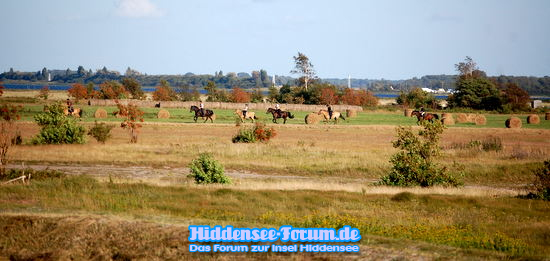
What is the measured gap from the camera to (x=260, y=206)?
21.6 m

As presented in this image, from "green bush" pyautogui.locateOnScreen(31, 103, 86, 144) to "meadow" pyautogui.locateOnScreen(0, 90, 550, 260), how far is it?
6.50ft

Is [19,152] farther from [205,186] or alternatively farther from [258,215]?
[258,215]

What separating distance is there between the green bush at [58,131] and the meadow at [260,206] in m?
1.98

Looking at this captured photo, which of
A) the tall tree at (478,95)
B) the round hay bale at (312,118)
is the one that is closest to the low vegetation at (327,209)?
the round hay bale at (312,118)

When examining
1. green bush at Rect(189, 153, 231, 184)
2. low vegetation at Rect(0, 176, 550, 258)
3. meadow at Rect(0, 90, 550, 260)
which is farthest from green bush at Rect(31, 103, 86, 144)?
low vegetation at Rect(0, 176, 550, 258)

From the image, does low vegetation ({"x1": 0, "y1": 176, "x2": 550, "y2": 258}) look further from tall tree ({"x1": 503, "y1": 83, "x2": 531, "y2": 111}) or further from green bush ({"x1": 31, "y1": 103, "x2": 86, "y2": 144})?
tall tree ({"x1": 503, "y1": 83, "x2": 531, "y2": 111})

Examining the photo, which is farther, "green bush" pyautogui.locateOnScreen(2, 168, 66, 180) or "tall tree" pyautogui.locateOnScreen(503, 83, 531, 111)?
"tall tree" pyautogui.locateOnScreen(503, 83, 531, 111)

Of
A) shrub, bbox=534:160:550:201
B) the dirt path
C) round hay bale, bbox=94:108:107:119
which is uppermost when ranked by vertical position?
round hay bale, bbox=94:108:107:119

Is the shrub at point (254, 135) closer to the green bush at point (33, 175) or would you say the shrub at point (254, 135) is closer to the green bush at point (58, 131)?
the green bush at point (58, 131)

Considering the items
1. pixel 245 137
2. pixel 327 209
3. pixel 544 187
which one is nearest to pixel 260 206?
pixel 327 209

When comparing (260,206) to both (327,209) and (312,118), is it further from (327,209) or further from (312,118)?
(312,118)

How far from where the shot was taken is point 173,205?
21109 mm

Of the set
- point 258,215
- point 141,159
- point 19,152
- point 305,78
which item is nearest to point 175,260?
point 258,215

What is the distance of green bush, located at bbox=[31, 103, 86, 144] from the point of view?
43.3 meters
